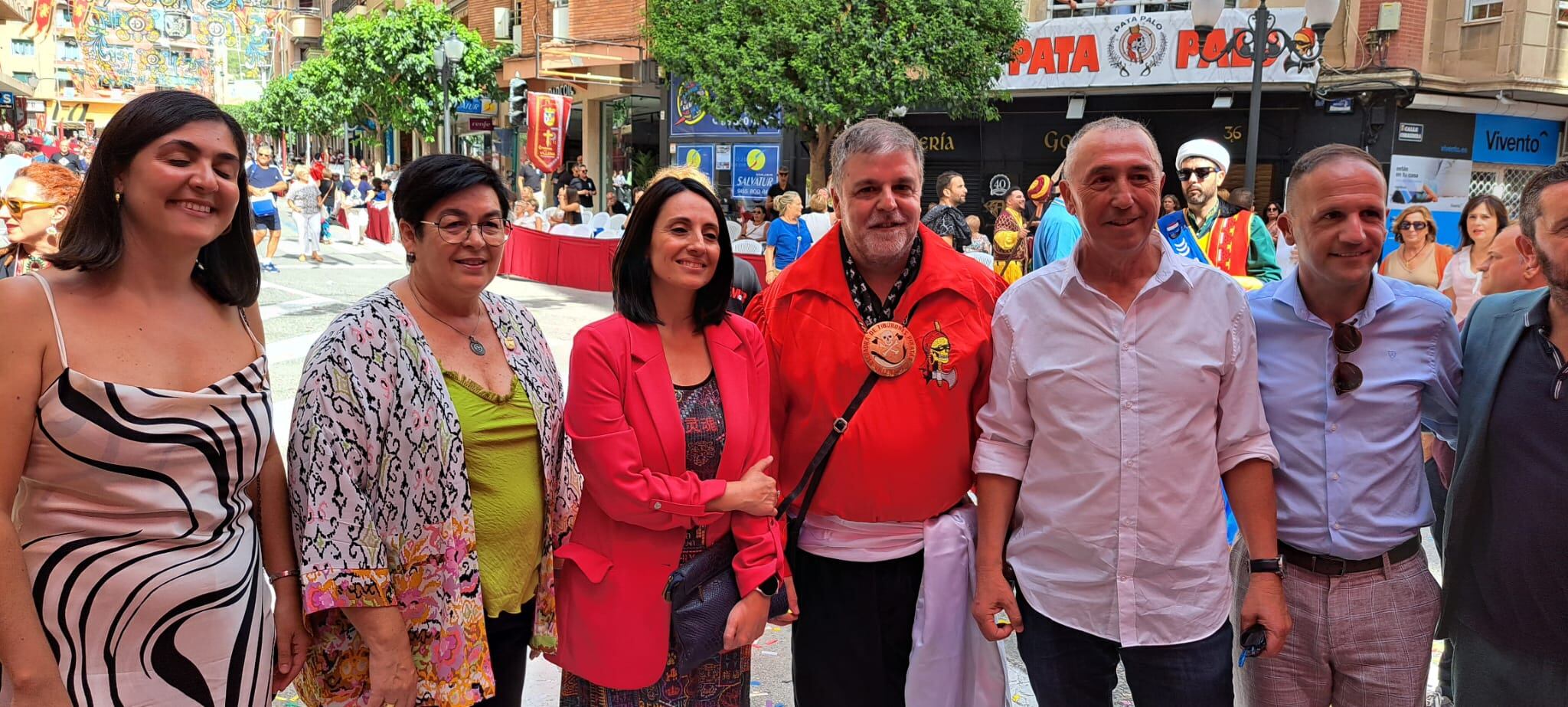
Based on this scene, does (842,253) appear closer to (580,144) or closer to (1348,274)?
(1348,274)

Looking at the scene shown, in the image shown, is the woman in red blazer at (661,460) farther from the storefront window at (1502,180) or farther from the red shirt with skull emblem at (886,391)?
the storefront window at (1502,180)

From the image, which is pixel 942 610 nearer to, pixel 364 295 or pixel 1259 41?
pixel 1259 41

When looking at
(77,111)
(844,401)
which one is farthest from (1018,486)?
(77,111)

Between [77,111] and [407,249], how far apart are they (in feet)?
244

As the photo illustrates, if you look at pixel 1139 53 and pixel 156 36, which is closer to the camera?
pixel 1139 53

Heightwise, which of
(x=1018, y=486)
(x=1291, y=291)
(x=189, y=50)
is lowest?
(x=1018, y=486)

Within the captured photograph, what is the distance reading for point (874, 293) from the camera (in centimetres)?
289

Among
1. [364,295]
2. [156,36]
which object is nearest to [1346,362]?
[364,295]

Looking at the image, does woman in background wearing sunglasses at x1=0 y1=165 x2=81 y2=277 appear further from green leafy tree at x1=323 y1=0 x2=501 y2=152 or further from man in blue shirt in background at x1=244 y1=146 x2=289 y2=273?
green leafy tree at x1=323 y1=0 x2=501 y2=152

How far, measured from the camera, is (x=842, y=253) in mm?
2918

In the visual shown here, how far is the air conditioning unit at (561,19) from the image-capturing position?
28.2 meters

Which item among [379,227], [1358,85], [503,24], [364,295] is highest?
[503,24]

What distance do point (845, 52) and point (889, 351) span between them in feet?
50.6

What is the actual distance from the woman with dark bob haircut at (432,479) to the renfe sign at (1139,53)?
55.9ft
